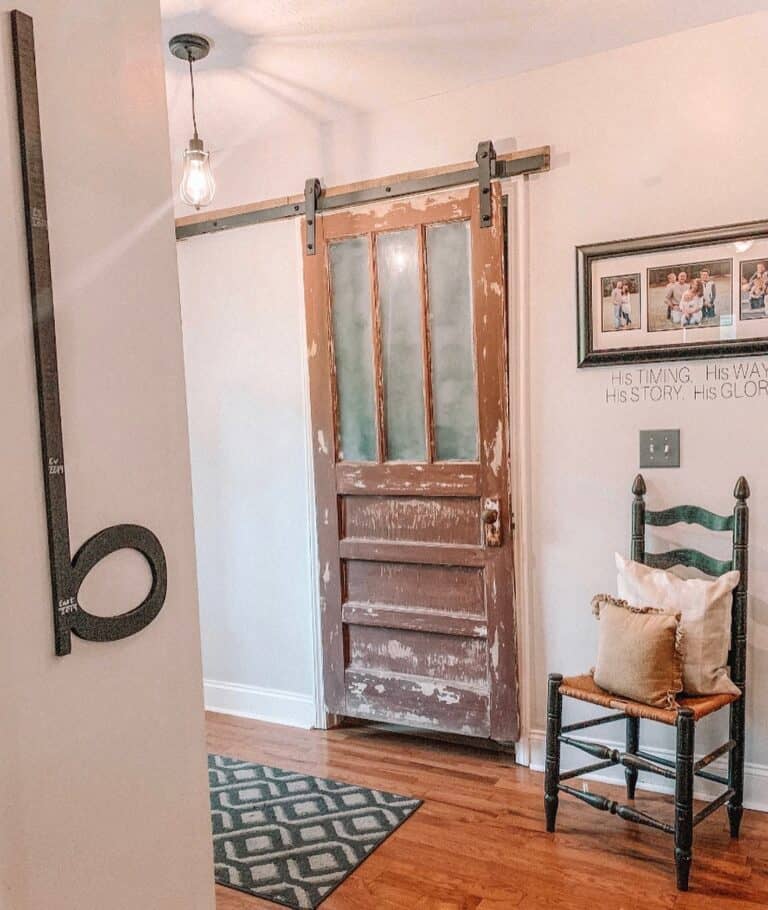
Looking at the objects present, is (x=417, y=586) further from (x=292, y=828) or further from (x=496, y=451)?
(x=292, y=828)

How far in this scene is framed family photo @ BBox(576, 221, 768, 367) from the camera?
2.40m

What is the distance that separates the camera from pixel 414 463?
9.74 feet

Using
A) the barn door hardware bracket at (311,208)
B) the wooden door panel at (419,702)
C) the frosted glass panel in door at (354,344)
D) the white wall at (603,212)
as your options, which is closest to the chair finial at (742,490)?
the white wall at (603,212)

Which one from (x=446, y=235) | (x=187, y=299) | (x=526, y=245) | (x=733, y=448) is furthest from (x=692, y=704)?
(x=187, y=299)

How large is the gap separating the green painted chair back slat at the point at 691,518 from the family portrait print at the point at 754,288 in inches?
24.3

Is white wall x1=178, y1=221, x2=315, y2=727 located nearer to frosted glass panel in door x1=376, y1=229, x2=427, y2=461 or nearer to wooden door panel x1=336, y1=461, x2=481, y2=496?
wooden door panel x1=336, y1=461, x2=481, y2=496

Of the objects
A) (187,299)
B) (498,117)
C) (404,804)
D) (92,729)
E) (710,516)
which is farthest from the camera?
(187,299)

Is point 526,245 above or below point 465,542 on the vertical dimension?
above

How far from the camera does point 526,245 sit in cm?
274

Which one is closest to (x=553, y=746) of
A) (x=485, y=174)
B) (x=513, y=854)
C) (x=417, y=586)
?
(x=513, y=854)

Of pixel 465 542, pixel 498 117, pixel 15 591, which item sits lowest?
pixel 465 542

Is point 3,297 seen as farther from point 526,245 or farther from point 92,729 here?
point 526,245

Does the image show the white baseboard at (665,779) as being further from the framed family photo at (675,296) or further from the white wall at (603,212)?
the framed family photo at (675,296)

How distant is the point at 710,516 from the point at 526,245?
3.61 ft
